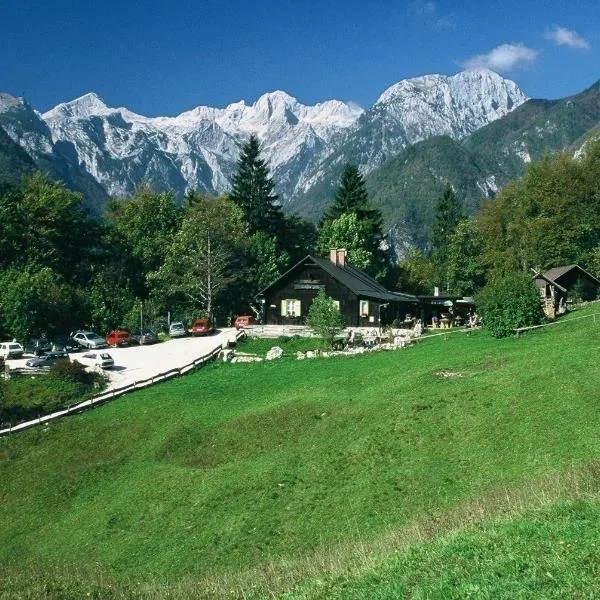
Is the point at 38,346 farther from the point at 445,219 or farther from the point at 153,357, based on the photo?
the point at 445,219

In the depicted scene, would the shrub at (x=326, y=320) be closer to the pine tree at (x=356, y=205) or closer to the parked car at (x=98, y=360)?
the parked car at (x=98, y=360)

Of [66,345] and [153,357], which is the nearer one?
[153,357]

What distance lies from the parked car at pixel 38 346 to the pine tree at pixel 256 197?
34.6 meters

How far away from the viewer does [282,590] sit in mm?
12430

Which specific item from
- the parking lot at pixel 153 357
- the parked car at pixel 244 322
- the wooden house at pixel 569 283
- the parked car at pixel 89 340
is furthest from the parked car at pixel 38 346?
the wooden house at pixel 569 283

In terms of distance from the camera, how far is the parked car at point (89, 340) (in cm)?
6031

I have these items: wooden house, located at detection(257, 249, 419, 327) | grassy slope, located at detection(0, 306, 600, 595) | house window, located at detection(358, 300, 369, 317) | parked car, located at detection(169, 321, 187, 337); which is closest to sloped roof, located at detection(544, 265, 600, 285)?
wooden house, located at detection(257, 249, 419, 327)

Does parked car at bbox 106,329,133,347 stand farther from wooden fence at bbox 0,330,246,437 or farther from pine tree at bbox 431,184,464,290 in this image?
pine tree at bbox 431,184,464,290

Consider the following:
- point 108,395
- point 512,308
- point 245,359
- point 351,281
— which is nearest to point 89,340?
point 245,359

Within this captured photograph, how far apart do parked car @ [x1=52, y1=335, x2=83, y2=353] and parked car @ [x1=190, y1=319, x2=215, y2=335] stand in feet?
34.4

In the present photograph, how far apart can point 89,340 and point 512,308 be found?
121 ft

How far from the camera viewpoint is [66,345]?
193 feet

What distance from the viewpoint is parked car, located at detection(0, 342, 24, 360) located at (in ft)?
177

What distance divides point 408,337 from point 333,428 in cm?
2379
